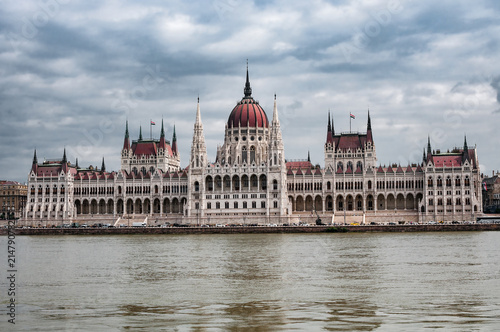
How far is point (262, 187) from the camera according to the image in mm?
120438

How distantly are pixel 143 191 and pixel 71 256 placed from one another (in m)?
71.3

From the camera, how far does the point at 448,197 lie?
11575 centimetres

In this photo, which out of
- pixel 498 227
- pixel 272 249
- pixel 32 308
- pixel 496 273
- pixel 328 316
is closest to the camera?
pixel 328 316

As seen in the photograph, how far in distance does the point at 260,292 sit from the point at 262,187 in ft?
288

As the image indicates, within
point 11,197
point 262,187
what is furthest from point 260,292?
point 11,197

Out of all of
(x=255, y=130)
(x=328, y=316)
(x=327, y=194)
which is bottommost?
(x=328, y=316)

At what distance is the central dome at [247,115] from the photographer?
132875 mm

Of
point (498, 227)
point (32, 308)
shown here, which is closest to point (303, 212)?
point (498, 227)

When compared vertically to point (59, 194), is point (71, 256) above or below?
below

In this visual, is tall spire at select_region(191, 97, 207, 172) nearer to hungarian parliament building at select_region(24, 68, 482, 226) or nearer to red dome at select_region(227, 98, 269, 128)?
hungarian parliament building at select_region(24, 68, 482, 226)

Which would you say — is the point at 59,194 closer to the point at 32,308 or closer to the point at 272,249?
the point at 272,249

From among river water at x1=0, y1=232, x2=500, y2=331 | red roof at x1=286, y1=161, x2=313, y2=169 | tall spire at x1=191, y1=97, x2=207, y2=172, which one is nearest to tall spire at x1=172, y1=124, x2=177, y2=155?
tall spire at x1=191, y1=97, x2=207, y2=172

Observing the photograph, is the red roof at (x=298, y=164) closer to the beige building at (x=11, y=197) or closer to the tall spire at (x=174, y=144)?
the tall spire at (x=174, y=144)

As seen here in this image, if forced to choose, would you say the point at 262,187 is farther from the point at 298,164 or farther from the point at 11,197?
the point at 11,197
